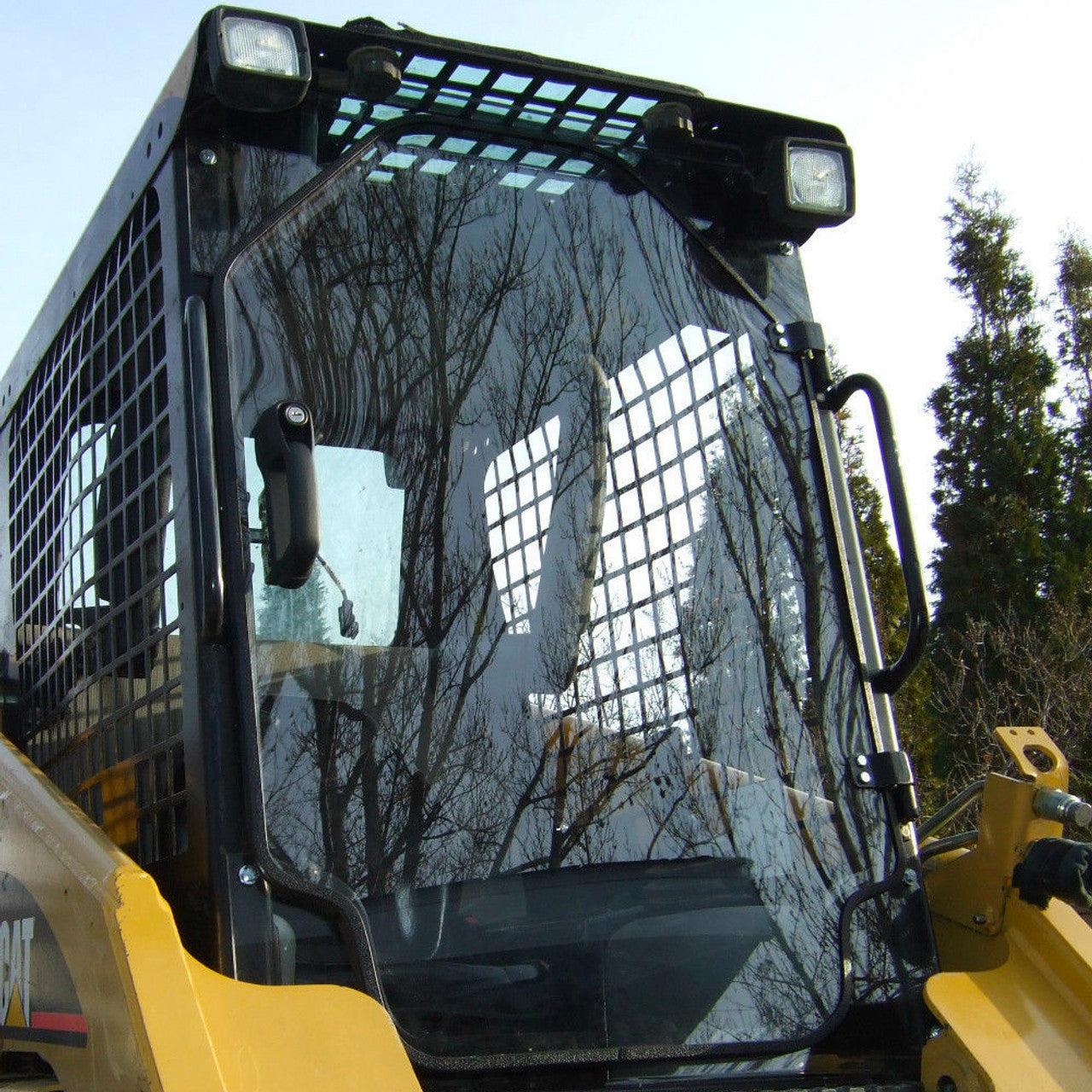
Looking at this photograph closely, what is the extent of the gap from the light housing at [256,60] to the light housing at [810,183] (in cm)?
97

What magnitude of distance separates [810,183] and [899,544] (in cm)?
81

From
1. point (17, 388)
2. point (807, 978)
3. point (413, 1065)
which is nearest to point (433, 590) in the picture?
point (413, 1065)

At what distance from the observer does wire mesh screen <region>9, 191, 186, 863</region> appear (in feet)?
7.30

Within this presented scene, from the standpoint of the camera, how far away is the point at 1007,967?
7.57 ft

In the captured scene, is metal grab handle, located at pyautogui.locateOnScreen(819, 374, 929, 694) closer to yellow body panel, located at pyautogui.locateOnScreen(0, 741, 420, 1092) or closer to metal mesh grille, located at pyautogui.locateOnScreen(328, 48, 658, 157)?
metal mesh grille, located at pyautogui.locateOnScreen(328, 48, 658, 157)

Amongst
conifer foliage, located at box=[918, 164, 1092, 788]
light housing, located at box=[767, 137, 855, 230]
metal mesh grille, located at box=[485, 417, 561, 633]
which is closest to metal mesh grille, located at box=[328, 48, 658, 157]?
light housing, located at box=[767, 137, 855, 230]

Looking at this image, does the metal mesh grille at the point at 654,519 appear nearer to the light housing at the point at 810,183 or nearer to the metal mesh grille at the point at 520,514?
the metal mesh grille at the point at 520,514

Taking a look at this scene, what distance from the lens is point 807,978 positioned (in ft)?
7.33

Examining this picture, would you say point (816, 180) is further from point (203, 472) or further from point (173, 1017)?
point (173, 1017)

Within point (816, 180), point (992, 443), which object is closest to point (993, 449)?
point (992, 443)

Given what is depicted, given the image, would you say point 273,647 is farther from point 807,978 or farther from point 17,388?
point 17,388

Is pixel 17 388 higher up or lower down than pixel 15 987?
higher up

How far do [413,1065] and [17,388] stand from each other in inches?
76.0

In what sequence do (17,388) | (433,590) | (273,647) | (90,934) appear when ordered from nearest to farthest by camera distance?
Result: (90,934) → (273,647) → (433,590) → (17,388)
